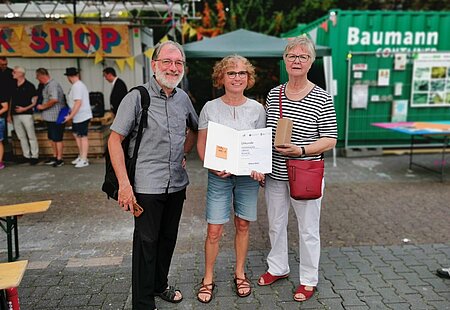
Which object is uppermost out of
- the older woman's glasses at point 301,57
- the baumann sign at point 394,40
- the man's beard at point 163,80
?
the baumann sign at point 394,40

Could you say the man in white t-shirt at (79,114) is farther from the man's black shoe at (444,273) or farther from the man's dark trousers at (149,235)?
the man's black shoe at (444,273)

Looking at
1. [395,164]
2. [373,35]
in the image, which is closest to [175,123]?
[395,164]

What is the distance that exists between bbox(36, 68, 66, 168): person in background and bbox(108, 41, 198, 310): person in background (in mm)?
5512

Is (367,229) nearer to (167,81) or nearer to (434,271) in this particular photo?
(434,271)

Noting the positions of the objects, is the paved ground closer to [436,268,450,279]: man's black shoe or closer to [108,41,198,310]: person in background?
[436,268,450,279]: man's black shoe

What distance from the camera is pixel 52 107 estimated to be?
25.0 feet

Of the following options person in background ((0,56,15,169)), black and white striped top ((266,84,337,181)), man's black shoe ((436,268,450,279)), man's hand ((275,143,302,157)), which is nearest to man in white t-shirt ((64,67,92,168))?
person in background ((0,56,15,169))

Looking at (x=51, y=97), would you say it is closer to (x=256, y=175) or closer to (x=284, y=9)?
(x=256, y=175)

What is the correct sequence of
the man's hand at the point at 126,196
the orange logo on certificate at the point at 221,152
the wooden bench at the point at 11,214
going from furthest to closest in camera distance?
1. the wooden bench at the point at 11,214
2. the orange logo on certificate at the point at 221,152
3. the man's hand at the point at 126,196

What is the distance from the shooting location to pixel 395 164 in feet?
→ 25.5

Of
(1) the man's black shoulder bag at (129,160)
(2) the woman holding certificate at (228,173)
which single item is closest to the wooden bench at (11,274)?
(1) the man's black shoulder bag at (129,160)

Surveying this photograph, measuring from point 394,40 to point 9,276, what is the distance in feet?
27.2

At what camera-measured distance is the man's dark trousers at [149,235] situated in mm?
2768

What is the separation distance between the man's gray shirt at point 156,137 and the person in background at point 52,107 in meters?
5.54
